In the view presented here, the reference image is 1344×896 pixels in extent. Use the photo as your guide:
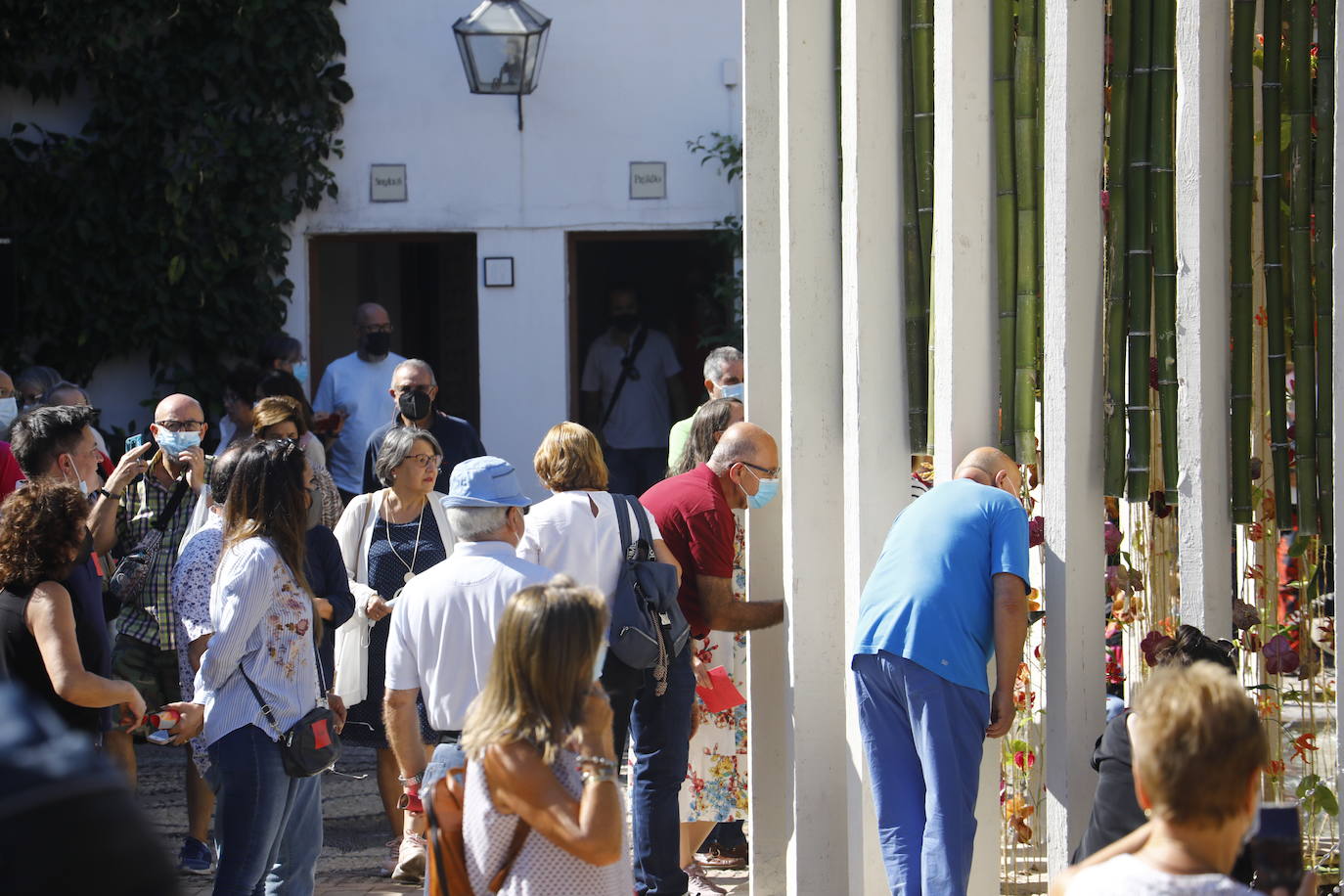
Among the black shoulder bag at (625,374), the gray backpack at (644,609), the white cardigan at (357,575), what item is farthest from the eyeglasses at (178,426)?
the black shoulder bag at (625,374)

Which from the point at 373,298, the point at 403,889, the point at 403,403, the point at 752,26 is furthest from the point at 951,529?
the point at 373,298

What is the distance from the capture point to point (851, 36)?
482 cm

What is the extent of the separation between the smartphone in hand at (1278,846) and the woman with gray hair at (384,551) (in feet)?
12.4

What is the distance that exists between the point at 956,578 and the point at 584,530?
1263 mm

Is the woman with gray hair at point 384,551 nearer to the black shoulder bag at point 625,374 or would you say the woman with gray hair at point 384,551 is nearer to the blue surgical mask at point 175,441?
the blue surgical mask at point 175,441

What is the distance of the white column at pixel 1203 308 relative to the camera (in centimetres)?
406

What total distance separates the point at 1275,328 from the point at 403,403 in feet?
13.3

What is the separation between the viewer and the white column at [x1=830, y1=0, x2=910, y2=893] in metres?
4.83

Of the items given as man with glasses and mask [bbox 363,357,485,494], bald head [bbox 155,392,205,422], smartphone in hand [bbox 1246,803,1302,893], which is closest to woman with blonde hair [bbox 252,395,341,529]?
bald head [bbox 155,392,205,422]

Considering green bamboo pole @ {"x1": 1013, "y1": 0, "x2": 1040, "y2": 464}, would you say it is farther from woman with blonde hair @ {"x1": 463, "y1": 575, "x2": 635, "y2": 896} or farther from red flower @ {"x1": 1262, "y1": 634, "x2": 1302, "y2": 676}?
woman with blonde hair @ {"x1": 463, "y1": 575, "x2": 635, "y2": 896}

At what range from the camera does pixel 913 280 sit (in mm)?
4965

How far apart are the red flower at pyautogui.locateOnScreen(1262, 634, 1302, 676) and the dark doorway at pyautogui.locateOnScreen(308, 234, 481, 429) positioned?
689 centimetres

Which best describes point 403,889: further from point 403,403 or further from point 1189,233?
point 1189,233

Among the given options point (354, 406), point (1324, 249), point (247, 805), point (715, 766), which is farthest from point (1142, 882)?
point (354, 406)
